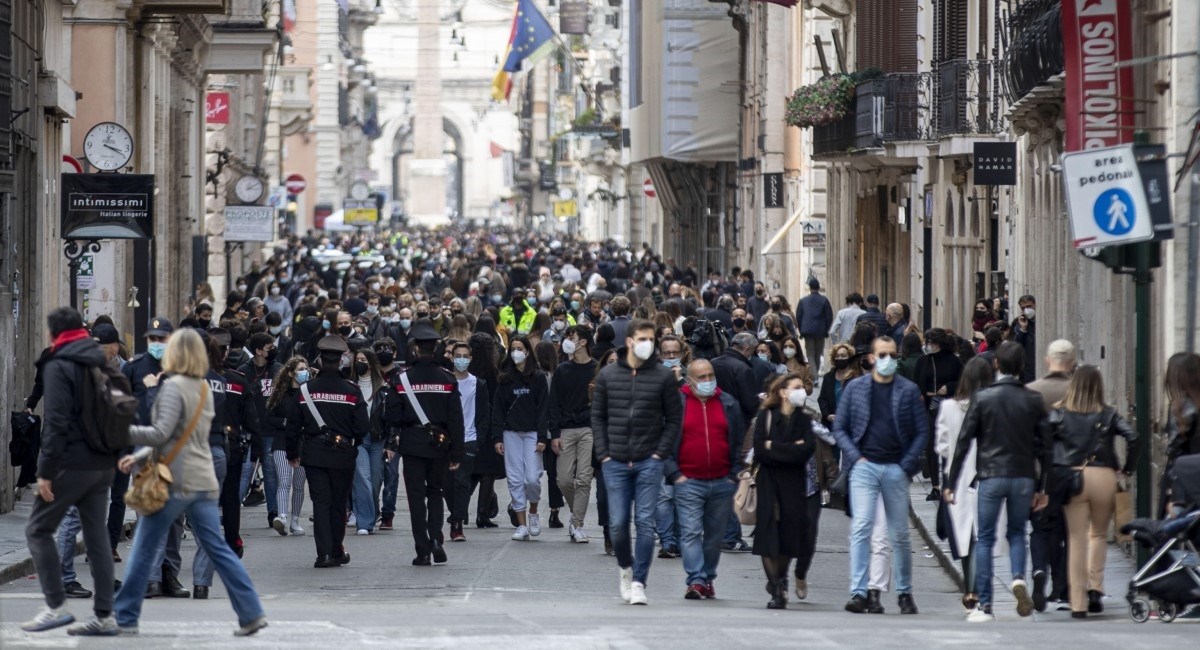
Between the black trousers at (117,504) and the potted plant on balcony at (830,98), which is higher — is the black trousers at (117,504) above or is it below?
below

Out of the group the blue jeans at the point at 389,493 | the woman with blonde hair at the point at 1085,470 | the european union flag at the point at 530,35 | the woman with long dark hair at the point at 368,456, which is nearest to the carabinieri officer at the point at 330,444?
the woman with long dark hair at the point at 368,456

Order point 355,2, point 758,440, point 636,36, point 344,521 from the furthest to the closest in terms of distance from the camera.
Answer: point 355,2, point 636,36, point 344,521, point 758,440

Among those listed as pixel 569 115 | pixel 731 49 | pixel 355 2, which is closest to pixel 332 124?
pixel 569 115

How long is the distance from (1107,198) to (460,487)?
18.6 ft

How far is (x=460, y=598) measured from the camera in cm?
1282

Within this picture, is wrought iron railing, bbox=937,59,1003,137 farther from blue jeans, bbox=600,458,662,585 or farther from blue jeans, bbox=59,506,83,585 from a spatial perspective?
blue jeans, bbox=59,506,83,585

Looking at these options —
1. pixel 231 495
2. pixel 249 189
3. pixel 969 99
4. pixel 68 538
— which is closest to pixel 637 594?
pixel 231 495

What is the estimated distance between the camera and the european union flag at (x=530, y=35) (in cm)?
6825

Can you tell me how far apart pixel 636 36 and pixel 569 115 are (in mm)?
44869

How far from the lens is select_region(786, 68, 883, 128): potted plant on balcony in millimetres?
30922

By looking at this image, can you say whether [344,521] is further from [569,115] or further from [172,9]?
[569,115]

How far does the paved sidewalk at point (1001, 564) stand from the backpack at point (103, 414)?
467cm

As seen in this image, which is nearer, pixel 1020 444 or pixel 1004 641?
pixel 1004 641

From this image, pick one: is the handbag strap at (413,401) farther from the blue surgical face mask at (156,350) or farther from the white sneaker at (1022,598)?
the white sneaker at (1022,598)
